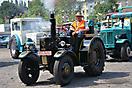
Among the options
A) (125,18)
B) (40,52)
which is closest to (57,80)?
(40,52)

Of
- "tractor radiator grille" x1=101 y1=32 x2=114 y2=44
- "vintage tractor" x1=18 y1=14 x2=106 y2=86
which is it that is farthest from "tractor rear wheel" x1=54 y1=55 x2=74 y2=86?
"tractor radiator grille" x1=101 y1=32 x2=114 y2=44

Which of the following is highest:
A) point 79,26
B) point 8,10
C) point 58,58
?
point 8,10

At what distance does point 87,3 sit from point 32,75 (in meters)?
83.0

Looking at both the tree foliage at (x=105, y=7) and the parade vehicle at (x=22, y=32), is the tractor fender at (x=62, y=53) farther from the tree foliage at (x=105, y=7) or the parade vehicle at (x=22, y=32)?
the tree foliage at (x=105, y=7)

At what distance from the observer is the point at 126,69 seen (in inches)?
524

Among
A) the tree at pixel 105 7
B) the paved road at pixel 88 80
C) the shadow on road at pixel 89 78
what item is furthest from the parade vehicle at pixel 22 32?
the tree at pixel 105 7

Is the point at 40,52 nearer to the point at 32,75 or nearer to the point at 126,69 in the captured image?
the point at 32,75

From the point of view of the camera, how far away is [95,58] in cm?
1175

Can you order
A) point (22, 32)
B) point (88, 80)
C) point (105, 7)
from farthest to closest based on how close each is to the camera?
point (105, 7) → point (22, 32) → point (88, 80)

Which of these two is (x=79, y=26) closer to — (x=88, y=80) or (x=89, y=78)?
(x=89, y=78)

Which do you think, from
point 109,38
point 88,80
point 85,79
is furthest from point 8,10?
point 88,80

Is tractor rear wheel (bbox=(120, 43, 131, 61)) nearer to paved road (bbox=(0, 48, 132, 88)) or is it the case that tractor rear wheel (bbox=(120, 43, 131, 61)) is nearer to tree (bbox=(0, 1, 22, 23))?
paved road (bbox=(0, 48, 132, 88))

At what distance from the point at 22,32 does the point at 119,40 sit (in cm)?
712

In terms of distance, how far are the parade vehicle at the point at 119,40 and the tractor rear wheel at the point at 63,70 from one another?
641cm
